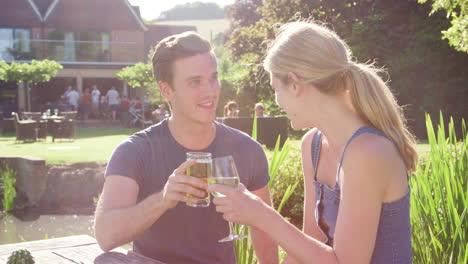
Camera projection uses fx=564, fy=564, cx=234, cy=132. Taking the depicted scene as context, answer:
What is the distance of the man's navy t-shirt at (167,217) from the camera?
220 centimetres

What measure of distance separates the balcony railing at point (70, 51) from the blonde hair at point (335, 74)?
25.9m

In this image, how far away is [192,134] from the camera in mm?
2367

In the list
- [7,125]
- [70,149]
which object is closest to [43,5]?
[7,125]

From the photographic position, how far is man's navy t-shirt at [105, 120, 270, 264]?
7.22 ft

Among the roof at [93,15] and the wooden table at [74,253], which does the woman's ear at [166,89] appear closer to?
the wooden table at [74,253]

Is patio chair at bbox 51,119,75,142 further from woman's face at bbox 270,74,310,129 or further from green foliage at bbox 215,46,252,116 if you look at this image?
woman's face at bbox 270,74,310,129

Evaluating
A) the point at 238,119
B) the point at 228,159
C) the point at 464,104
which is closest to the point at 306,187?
the point at 228,159

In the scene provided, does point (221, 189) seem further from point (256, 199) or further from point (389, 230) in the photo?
point (389, 230)

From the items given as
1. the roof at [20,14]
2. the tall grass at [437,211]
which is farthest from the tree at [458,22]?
the roof at [20,14]

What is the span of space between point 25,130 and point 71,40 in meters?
12.9

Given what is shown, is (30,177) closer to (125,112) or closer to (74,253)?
(74,253)

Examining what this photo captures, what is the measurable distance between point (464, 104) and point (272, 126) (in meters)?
7.45

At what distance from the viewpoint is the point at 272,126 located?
40.7 feet

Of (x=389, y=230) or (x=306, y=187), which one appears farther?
(x=306, y=187)
